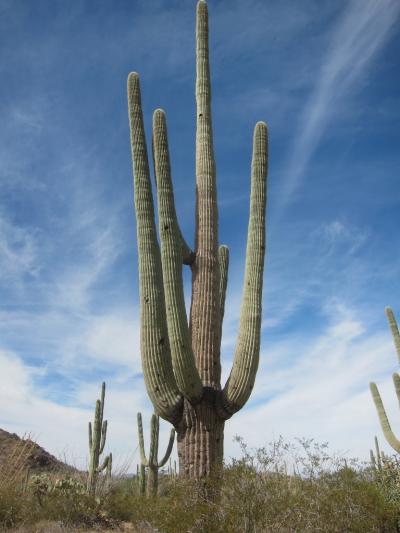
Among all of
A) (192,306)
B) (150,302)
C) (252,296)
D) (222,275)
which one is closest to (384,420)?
(222,275)

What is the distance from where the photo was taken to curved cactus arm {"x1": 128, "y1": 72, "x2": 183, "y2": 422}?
6750 millimetres

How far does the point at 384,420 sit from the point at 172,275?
10.0 m

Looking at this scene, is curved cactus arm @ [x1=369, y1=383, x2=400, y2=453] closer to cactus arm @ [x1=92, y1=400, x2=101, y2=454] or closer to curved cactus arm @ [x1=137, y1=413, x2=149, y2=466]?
curved cactus arm @ [x1=137, y1=413, x2=149, y2=466]

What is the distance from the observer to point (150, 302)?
6.93m

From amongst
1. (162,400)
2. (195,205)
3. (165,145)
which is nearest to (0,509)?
(162,400)

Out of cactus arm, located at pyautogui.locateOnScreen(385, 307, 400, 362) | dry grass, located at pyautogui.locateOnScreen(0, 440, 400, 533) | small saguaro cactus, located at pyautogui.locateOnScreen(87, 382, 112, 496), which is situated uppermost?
cactus arm, located at pyautogui.locateOnScreen(385, 307, 400, 362)

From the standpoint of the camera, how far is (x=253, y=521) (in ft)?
20.1

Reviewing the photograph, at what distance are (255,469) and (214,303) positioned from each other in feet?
7.05

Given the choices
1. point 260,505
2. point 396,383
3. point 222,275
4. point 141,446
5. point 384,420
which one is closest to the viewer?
point 260,505

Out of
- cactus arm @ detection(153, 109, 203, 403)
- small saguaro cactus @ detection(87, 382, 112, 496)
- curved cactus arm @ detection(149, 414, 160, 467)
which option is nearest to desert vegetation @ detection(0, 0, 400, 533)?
cactus arm @ detection(153, 109, 203, 403)

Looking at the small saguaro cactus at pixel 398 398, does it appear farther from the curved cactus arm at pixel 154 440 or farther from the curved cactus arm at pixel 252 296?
the curved cactus arm at pixel 252 296

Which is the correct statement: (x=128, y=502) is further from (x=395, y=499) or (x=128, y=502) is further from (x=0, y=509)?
(x=395, y=499)

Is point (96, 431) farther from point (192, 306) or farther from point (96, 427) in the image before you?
point (192, 306)

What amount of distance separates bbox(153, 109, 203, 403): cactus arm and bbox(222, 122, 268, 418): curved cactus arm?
1.82ft
